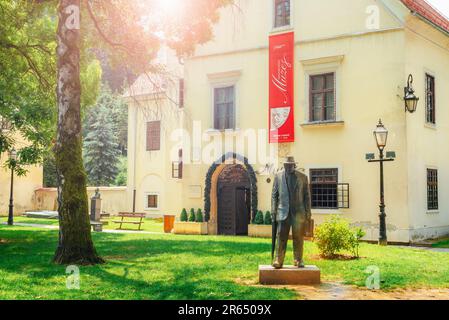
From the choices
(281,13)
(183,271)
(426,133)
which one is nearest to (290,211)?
(183,271)

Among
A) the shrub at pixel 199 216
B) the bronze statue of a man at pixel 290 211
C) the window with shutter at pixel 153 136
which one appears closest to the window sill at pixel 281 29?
the shrub at pixel 199 216

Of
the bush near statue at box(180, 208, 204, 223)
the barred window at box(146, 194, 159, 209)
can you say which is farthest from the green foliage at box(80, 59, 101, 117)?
the barred window at box(146, 194, 159, 209)

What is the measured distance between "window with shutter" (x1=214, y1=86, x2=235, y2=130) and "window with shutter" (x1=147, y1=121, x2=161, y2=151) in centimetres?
1160

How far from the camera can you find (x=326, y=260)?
41.1 ft

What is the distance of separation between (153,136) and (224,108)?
493 inches

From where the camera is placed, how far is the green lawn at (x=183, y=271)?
8.60 metres

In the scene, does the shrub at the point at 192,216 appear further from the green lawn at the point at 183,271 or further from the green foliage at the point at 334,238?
the green foliage at the point at 334,238

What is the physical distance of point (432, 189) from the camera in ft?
66.7

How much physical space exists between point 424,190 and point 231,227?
24.7 feet

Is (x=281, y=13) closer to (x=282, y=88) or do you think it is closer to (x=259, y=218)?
(x=282, y=88)

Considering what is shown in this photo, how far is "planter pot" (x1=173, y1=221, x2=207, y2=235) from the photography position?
21.8 meters
